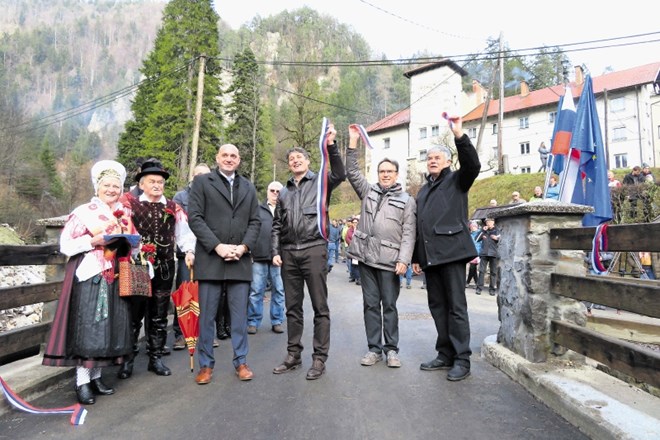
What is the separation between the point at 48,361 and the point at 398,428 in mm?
2665

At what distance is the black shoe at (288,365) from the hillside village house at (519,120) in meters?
30.7

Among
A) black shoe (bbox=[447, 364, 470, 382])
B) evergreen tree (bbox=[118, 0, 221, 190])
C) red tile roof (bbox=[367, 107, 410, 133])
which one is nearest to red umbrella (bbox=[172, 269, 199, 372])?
black shoe (bbox=[447, 364, 470, 382])

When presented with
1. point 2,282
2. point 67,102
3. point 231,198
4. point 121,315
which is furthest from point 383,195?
point 67,102

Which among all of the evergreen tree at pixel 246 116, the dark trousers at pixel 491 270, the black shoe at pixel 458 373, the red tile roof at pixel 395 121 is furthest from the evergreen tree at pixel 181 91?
the red tile roof at pixel 395 121

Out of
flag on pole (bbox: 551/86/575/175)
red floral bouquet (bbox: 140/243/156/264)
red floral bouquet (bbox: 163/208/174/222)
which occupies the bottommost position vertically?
red floral bouquet (bbox: 140/243/156/264)

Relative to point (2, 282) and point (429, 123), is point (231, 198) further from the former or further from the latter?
point (429, 123)

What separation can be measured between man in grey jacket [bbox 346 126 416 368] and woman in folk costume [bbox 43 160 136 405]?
2.20 metres

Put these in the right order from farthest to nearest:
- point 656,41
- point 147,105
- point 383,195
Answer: point 147,105 < point 656,41 < point 383,195

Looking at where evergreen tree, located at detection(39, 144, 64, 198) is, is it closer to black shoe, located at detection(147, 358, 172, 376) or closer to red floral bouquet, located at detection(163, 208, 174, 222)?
red floral bouquet, located at detection(163, 208, 174, 222)

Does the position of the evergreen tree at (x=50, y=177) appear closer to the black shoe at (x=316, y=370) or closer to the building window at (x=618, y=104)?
the black shoe at (x=316, y=370)

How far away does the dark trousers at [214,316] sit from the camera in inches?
155

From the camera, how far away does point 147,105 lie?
116 ft

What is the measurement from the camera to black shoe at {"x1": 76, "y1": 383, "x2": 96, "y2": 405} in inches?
134

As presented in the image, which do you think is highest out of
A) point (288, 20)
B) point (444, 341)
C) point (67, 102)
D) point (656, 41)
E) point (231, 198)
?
point (288, 20)
